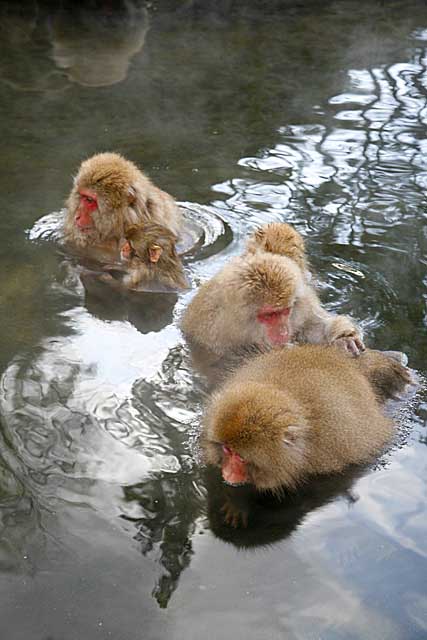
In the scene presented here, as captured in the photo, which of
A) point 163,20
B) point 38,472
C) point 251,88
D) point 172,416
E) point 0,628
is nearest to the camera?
point 0,628

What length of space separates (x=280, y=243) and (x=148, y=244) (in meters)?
1.12

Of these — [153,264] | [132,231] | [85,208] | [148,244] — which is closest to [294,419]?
[153,264]

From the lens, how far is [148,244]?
6.14 m

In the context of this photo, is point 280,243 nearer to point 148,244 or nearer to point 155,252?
point 155,252

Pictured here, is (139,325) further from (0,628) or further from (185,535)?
(0,628)

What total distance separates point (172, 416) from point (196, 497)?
2.00 feet

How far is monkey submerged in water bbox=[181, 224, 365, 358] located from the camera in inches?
190

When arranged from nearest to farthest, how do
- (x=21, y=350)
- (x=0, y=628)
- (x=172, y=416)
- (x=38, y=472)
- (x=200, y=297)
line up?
(x=0, y=628) < (x=38, y=472) < (x=172, y=416) < (x=21, y=350) < (x=200, y=297)

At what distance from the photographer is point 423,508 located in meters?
3.95

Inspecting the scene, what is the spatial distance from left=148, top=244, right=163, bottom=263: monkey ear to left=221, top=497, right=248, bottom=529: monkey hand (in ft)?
7.77

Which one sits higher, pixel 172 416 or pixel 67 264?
pixel 172 416

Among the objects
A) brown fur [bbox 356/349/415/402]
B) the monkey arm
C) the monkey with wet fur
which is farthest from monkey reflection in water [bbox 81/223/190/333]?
brown fur [bbox 356/349/415/402]

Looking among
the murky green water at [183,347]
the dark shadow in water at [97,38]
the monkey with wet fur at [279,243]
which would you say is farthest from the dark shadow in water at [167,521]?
the dark shadow in water at [97,38]

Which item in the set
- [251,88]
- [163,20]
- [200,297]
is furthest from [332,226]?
[163,20]
